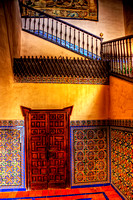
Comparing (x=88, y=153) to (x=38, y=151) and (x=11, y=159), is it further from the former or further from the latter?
(x=11, y=159)

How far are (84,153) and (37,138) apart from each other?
1.30 metres

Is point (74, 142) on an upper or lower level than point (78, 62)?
lower

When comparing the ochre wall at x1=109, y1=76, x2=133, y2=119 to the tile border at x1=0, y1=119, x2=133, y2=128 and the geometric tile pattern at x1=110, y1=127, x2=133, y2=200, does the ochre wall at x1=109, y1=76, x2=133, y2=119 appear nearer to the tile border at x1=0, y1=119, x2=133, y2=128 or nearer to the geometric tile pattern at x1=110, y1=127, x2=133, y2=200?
the tile border at x1=0, y1=119, x2=133, y2=128

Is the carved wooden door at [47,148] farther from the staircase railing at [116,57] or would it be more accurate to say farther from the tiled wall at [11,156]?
the staircase railing at [116,57]

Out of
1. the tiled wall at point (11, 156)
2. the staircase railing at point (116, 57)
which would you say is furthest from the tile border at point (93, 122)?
the staircase railing at point (116, 57)

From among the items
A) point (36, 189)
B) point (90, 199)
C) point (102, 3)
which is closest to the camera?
point (90, 199)

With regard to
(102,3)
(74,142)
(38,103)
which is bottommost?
(74,142)

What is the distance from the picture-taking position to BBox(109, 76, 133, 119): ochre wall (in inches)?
136

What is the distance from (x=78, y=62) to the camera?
13.9 ft

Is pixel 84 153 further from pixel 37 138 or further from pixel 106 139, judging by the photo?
pixel 37 138

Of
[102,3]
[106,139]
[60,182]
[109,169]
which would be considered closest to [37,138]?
[60,182]

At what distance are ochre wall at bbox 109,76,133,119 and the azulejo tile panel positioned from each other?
616 mm

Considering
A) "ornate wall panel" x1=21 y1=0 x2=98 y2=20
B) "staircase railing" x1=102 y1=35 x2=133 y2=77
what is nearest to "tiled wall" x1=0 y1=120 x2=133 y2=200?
"staircase railing" x1=102 y1=35 x2=133 y2=77

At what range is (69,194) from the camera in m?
3.83
